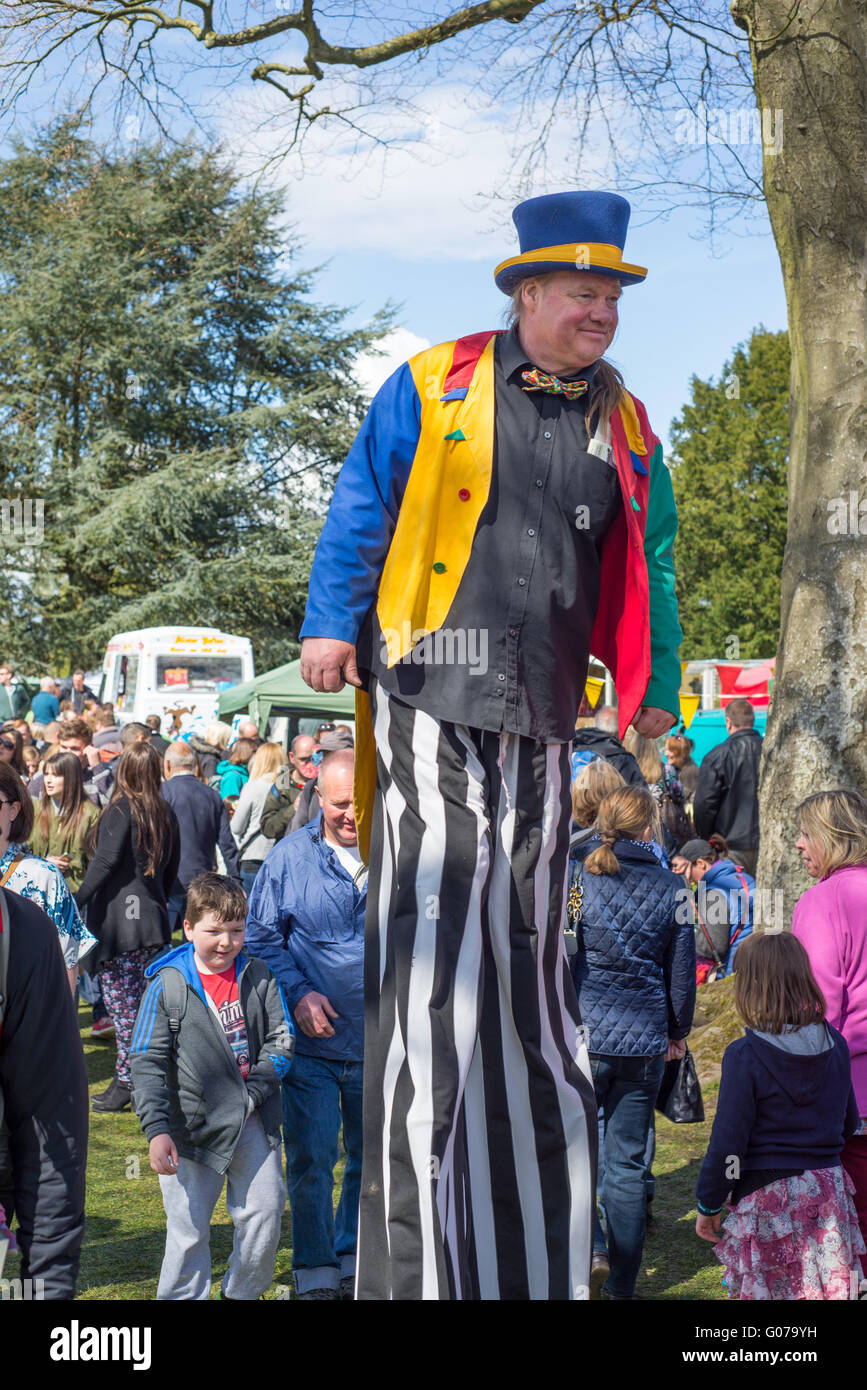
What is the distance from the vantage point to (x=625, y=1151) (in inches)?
192

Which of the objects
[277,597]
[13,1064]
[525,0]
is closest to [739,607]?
[277,597]

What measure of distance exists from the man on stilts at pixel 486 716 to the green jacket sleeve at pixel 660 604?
91mm

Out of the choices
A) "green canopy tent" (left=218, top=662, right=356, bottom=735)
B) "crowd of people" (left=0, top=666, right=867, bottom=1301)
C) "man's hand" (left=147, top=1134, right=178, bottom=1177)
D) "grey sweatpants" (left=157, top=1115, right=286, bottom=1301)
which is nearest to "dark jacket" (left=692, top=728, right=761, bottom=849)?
"crowd of people" (left=0, top=666, right=867, bottom=1301)

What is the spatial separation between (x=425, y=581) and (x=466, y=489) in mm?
209

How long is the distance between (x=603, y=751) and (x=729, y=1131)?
124 inches

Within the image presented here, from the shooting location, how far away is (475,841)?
2.89 meters

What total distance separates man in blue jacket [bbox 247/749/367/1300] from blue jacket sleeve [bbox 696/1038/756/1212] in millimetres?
1437

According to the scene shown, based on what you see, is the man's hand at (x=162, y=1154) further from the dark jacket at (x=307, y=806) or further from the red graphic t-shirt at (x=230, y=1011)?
the dark jacket at (x=307, y=806)

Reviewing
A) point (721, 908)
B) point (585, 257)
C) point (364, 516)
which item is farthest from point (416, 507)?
point (721, 908)

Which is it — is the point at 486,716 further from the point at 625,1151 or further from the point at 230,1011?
the point at 625,1151

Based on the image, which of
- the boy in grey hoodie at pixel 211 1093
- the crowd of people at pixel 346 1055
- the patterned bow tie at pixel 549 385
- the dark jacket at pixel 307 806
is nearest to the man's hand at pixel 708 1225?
the crowd of people at pixel 346 1055

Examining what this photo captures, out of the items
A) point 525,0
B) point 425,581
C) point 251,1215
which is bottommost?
point 251,1215

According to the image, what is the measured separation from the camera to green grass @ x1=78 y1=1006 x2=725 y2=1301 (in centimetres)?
486
